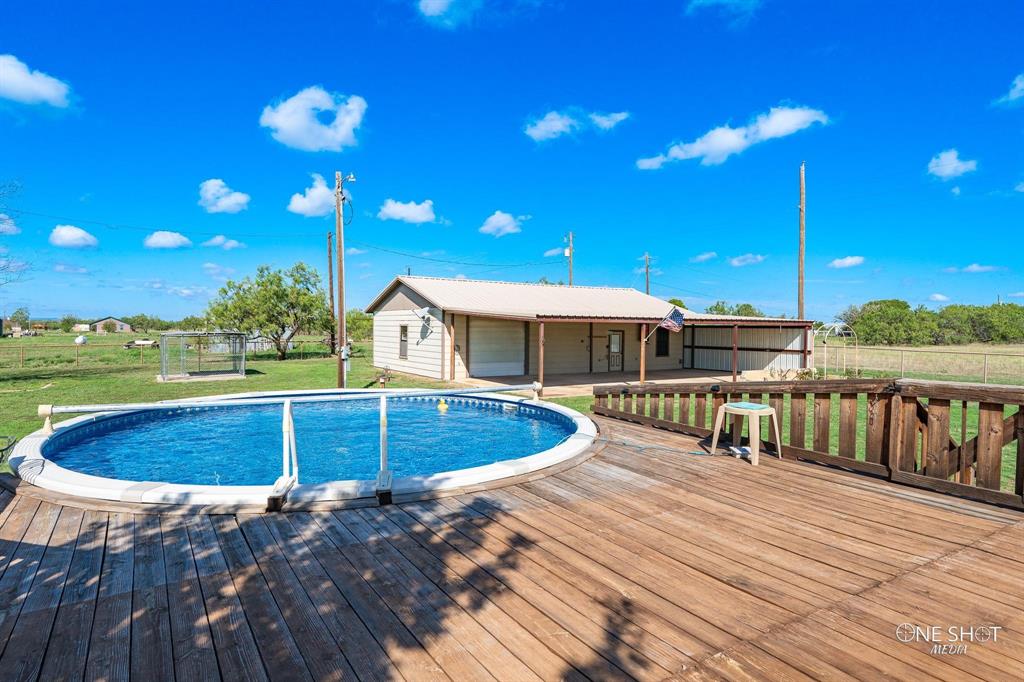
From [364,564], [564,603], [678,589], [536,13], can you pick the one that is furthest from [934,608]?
[536,13]

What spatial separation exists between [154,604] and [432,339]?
14230 mm

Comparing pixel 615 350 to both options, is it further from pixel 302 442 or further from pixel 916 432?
pixel 916 432

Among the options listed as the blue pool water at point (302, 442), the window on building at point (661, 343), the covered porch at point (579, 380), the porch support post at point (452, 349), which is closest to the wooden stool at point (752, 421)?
the blue pool water at point (302, 442)

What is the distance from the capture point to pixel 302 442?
879 centimetres

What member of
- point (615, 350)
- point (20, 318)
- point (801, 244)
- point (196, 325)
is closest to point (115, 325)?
point (20, 318)

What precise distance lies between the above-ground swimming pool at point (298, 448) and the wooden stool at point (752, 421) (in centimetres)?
145

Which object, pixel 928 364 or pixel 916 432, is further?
pixel 928 364

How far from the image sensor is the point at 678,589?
7.97 feet

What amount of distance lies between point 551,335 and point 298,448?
11.2 metres

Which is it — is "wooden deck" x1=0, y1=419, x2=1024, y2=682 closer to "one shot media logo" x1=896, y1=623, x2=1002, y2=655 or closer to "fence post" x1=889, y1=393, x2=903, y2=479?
"one shot media logo" x1=896, y1=623, x2=1002, y2=655

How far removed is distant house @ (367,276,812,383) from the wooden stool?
Answer: 816 cm

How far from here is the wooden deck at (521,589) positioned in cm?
188

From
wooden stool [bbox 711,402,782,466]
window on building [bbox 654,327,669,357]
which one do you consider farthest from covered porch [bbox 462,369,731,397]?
wooden stool [bbox 711,402,782,466]

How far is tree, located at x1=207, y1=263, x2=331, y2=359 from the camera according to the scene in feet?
80.5
